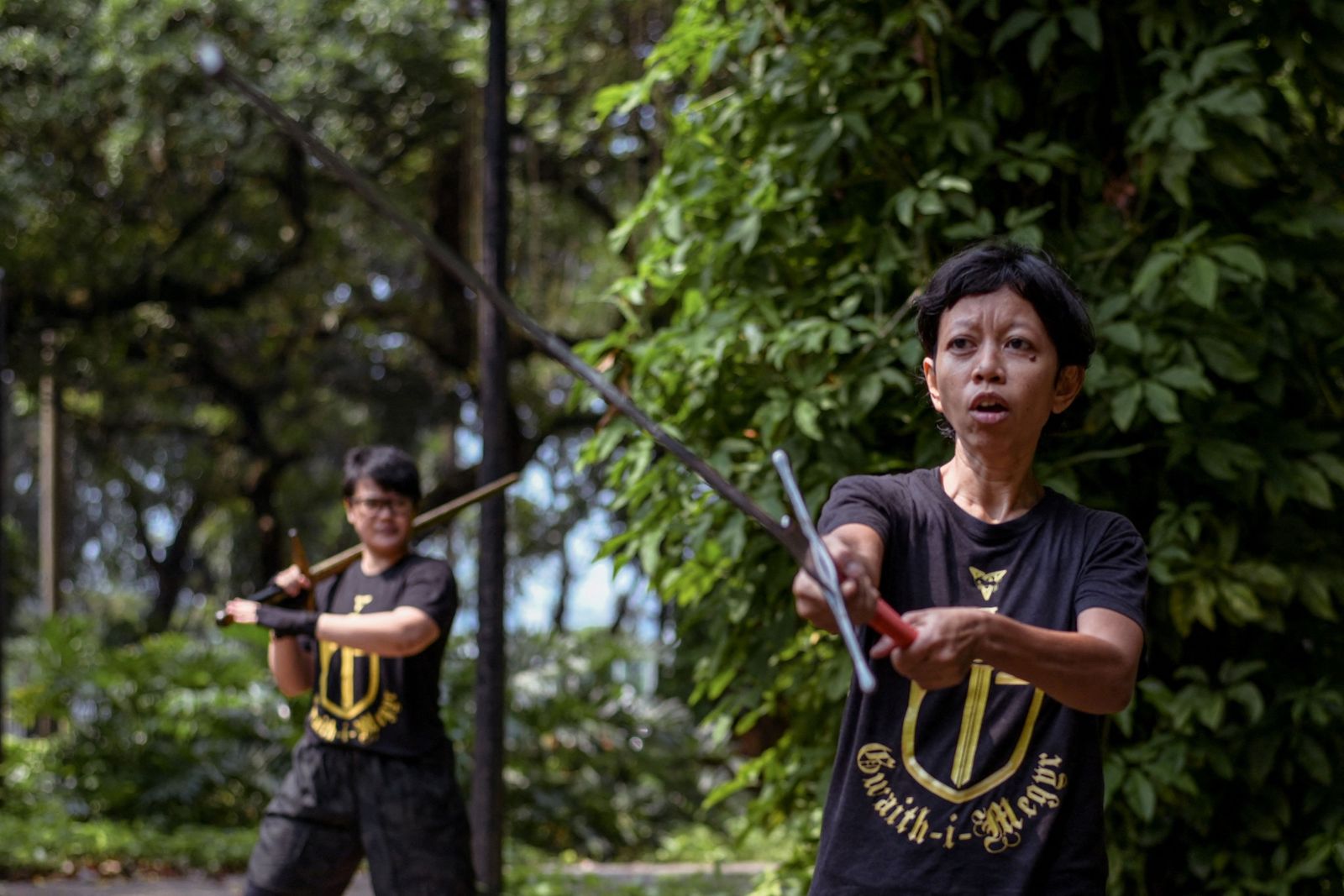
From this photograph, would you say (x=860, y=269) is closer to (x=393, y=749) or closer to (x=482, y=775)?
(x=393, y=749)

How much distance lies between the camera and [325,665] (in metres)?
4.45

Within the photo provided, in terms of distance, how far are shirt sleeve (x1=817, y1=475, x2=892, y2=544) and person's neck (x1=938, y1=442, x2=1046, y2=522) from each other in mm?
117

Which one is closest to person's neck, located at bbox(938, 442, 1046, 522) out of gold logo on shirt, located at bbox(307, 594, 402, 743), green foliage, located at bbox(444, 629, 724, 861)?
gold logo on shirt, located at bbox(307, 594, 402, 743)

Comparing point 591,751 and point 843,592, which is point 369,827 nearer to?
point 843,592

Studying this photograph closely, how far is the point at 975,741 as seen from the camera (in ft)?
7.09

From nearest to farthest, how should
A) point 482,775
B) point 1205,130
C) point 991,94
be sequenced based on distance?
point 1205,130 → point 991,94 → point 482,775

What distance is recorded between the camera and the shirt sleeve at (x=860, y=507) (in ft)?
6.99

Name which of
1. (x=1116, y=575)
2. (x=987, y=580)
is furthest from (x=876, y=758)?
(x=1116, y=575)

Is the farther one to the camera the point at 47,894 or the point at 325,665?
the point at 47,894

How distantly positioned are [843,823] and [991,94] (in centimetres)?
255

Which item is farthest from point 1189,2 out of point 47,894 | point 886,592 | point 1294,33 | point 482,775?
point 47,894

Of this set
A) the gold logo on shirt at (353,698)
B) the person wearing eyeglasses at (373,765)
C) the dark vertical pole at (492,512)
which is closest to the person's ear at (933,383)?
the person wearing eyeglasses at (373,765)

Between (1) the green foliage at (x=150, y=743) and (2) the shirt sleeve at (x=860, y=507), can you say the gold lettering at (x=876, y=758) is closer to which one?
(2) the shirt sleeve at (x=860, y=507)

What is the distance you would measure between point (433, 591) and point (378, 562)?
0.98 feet
